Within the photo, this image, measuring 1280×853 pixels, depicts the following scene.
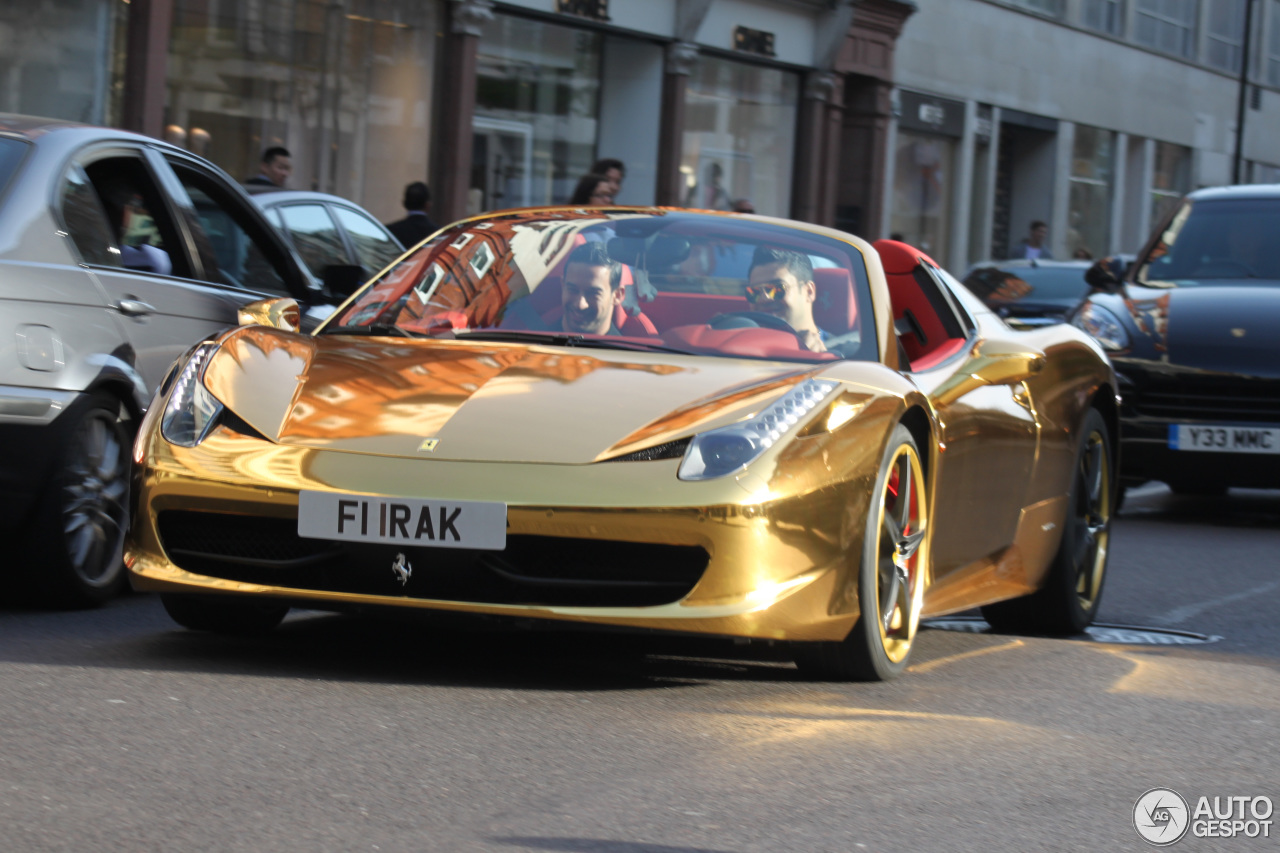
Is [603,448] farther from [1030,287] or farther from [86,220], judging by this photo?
[1030,287]

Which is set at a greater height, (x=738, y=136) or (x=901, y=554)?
(x=738, y=136)

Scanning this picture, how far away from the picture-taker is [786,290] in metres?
5.70

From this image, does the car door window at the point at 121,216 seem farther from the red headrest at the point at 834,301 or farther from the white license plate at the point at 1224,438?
the white license plate at the point at 1224,438

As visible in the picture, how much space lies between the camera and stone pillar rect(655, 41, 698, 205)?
2495 cm

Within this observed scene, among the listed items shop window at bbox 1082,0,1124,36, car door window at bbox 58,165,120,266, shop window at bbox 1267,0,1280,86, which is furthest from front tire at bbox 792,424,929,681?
shop window at bbox 1267,0,1280,86

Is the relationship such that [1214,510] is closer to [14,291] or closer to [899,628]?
[899,628]

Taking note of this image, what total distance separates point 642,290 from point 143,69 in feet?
40.9

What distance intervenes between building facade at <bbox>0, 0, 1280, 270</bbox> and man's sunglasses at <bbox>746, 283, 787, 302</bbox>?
10420 mm

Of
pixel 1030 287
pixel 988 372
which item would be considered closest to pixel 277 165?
pixel 988 372

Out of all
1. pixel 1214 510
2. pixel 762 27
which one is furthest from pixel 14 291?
pixel 762 27

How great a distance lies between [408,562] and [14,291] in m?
1.74

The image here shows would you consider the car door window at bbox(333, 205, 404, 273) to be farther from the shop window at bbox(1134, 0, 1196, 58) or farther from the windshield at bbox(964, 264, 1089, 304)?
the shop window at bbox(1134, 0, 1196, 58)

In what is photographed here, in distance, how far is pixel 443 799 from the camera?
3.65 metres

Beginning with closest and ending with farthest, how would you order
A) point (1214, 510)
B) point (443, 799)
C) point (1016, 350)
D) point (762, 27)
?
point (443, 799), point (1016, 350), point (1214, 510), point (762, 27)
